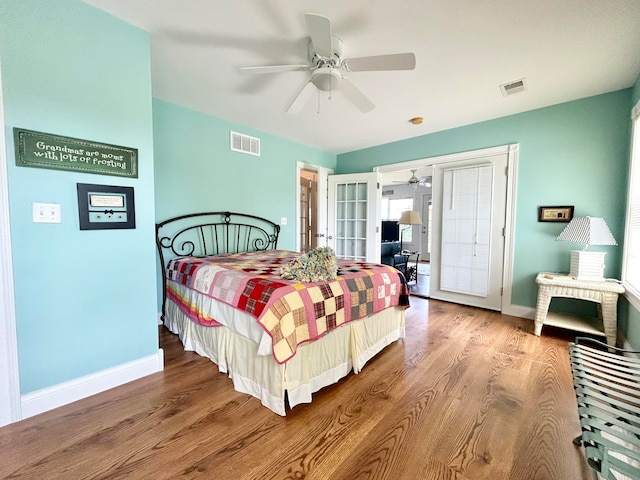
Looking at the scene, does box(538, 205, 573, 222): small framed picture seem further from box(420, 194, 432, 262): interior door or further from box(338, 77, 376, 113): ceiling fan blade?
box(420, 194, 432, 262): interior door

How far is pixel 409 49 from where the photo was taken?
6.74 feet

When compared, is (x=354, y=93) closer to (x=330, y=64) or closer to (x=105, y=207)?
(x=330, y=64)

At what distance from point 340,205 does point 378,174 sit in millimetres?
892

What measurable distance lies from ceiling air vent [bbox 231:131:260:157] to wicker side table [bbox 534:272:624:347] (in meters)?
3.84

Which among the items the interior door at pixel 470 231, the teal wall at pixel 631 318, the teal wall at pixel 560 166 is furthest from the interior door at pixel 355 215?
the teal wall at pixel 631 318

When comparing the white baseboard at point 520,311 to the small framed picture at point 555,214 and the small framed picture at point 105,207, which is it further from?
the small framed picture at point 105,207

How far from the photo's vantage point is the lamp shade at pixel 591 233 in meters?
2.44

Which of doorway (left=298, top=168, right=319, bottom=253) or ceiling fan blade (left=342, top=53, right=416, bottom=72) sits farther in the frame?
doorway (left=298, top=168, right=319, bottom=253)

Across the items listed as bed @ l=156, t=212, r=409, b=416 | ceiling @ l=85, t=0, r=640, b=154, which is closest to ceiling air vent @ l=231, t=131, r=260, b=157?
ceiling @ l=85, t=0, r=640, b=154

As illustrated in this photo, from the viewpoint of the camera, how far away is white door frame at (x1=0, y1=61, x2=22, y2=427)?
4.70 ft

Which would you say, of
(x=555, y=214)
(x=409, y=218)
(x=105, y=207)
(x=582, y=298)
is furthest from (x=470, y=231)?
(x=105, y=207)

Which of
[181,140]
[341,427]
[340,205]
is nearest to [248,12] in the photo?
[181,140]

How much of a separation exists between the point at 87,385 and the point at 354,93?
Result: 9.19ft

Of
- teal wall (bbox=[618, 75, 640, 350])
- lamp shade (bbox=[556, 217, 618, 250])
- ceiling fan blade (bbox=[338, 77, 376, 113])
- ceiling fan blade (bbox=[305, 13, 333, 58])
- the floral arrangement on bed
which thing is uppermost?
ceiling fan blade (bbox=[305, 13, 333, 58])
